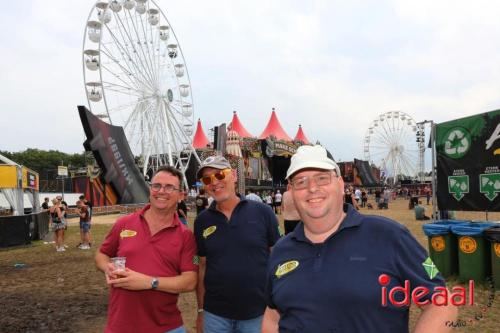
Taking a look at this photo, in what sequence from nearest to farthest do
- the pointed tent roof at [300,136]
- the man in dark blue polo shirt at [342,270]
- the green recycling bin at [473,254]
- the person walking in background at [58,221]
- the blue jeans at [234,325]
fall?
1. the man in dark blue polo shirt at [342,270]
2. the blue jeans at [234,325]
3. the green recycling bin at [473,254]
4. the person walking in background at [58,221]
5. the pointed tent roof at [300,136]

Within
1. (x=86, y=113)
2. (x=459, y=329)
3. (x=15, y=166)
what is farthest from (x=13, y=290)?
(x=86, y=113)

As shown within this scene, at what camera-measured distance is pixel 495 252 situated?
6.26 meters

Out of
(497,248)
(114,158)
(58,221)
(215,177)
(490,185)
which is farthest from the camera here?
(114,158)

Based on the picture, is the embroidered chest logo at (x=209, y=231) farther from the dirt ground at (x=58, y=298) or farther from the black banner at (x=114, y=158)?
the black banner at (x=114, y=158)

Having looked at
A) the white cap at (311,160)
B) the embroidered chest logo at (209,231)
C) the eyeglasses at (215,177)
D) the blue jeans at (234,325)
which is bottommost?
the blue jeans at (234,325)

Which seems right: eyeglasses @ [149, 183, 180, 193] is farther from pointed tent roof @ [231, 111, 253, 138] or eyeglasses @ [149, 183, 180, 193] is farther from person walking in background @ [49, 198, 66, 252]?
pointed tent roof @ [231, 111, 253, 138]

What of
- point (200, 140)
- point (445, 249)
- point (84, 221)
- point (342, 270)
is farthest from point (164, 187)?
point (200, 140)

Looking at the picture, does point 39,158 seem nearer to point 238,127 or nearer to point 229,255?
point 238,127

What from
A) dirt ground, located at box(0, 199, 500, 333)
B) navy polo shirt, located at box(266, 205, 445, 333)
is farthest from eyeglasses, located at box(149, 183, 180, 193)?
dirt ground, located at box(0, 199, 500, 333)

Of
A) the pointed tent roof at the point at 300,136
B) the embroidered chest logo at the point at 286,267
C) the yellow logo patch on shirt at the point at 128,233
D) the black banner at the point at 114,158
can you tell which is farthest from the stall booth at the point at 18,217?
the pointed tent roof at the point at 300,136

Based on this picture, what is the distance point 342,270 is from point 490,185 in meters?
7.05

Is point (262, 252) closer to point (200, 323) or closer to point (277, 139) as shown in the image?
point (200, 323)

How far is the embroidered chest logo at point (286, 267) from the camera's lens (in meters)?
1.73

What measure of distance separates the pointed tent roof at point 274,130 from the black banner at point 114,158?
29641 mm
